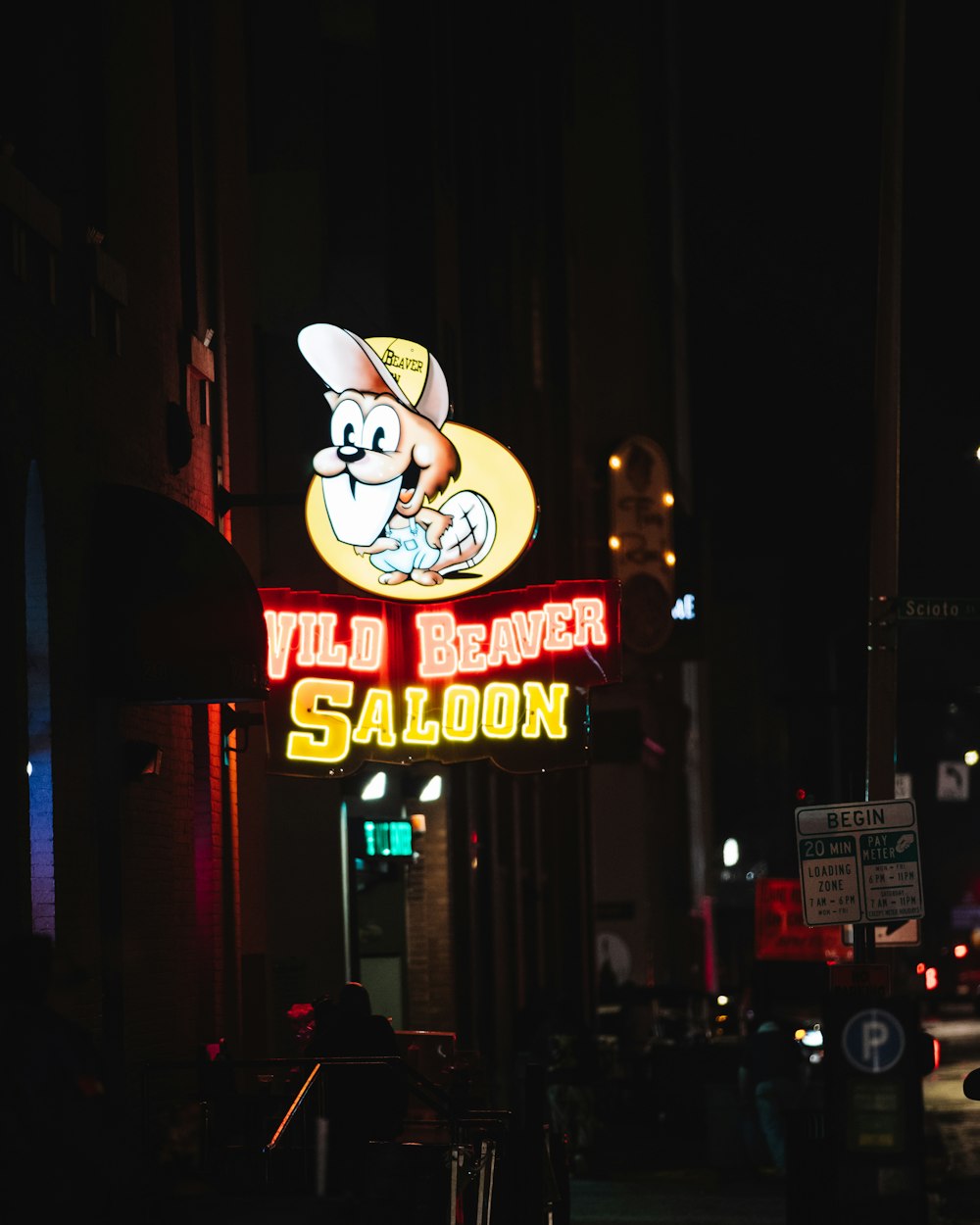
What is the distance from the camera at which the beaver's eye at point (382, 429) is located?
51.8ft

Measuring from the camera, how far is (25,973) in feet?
22.7

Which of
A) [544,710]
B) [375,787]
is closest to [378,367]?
[544,710]

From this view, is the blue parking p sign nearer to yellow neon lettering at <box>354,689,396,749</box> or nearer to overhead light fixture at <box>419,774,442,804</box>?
yellow neon lettering at <box>354,689,396,749</box>

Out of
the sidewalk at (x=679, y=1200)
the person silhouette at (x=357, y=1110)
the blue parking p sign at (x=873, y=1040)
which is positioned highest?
the blue parking p sign at (x=873, y=1040)

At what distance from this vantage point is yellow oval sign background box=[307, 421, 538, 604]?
1609 centimetres

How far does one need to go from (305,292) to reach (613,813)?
30.7 metres

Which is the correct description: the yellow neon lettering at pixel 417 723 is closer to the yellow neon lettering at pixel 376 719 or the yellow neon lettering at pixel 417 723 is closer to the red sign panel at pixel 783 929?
the yellow neon lettering at pixel 376 719

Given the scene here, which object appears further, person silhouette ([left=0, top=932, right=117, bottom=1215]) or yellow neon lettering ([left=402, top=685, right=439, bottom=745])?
yellow neon lettering ([left=402, top=685, right=439, bottom=745])

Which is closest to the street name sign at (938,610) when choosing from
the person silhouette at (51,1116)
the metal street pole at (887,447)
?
the metal street pole at (887,447)

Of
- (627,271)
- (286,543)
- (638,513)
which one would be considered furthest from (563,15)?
(286,543)

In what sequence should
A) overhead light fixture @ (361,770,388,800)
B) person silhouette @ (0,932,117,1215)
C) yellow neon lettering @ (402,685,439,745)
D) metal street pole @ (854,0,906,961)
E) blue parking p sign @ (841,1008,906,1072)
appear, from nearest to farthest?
person silhouette @ (0,932,117,1215) → blue parking p sign @ (841,1008,906,1072) → metal street pole @ (854,0,906,961) → yellow neon lettering @ (402,685,439,745) → overhead light fixture @ (361,770,388,800)

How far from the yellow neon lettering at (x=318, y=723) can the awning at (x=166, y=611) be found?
243 cm

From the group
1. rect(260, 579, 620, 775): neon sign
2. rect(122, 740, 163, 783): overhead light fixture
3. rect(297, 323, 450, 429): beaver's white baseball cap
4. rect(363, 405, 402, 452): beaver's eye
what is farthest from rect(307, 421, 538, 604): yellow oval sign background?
rect(122, 740, 163, 783): overhead light fixture

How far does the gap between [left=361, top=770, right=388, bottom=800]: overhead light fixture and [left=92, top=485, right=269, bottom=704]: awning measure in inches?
307
